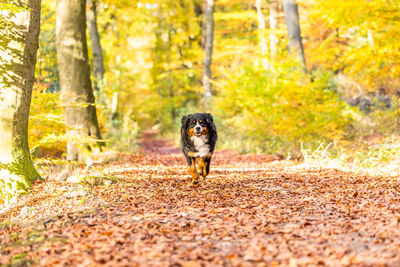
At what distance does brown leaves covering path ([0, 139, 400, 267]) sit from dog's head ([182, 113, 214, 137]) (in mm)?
933

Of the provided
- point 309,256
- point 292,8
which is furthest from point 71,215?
point 292,8

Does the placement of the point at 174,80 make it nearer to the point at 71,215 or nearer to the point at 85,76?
the point at 85,76

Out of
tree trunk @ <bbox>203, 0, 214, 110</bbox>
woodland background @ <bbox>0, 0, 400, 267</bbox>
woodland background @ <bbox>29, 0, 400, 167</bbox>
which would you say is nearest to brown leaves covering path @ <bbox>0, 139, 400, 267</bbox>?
woodland background @ <bbox>0, 0, 400, 267</bbox>

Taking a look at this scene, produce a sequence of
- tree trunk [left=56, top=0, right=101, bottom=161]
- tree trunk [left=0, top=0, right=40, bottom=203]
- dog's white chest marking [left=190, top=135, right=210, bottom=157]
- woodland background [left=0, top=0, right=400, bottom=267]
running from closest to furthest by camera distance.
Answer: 1. woodland background [left=0, top=0, right=400, bottom=267]
2. tree trunk [left=0, top=0, right=40, bottom=203]
3. dog's white chest marking [left=190, top=135, right=210, bottom=157]
4. tree trunk [left=56, top=0, right=101, bottom=161]

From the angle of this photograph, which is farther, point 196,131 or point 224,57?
point 224,57

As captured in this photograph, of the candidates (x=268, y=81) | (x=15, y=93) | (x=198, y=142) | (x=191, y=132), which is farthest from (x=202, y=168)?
(x=268, y=81)

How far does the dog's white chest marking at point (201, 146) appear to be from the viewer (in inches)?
284

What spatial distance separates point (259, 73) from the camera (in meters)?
12.9

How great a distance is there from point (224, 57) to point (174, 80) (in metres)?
8.46

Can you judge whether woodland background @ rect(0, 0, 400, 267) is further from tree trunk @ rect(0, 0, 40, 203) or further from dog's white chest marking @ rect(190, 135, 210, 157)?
dog's white chest marking @ rect(190, 135, 210, 157)

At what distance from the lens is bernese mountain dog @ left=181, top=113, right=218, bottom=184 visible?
7.09 meters

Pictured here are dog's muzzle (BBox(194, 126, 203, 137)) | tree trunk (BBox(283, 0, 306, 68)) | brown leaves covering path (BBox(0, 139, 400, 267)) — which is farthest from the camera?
tree trunk (BBox(283, 0, 306, 68))

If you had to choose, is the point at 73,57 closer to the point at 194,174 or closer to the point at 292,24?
the point at 194,174

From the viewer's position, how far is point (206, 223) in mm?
4215
